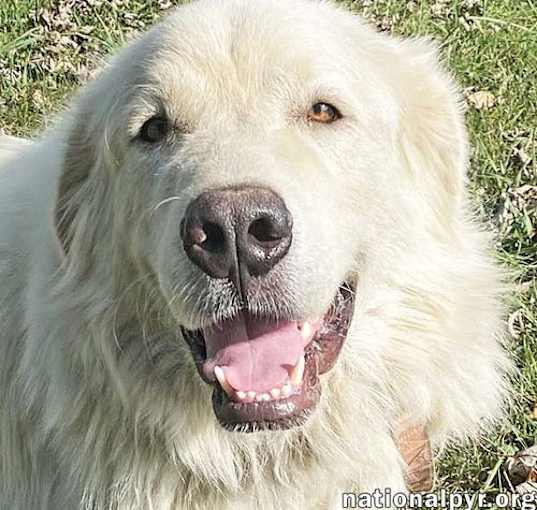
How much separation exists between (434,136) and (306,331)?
0.92 metres

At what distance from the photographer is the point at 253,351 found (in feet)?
9.95

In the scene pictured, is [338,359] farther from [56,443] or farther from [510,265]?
[510,265]

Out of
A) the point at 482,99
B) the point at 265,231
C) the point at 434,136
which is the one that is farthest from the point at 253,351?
the point at 482,99

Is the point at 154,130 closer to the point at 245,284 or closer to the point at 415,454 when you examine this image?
the point at 245,284

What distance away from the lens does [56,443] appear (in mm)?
3412

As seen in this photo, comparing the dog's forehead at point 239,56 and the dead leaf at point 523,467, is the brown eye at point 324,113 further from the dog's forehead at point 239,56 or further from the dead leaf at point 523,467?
the dead leaf at point 523,467

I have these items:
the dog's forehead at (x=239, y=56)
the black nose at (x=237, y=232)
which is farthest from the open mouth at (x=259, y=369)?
the dog's forehead at (x=239, y=56)

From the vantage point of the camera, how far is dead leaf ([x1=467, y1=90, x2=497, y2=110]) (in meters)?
5.91

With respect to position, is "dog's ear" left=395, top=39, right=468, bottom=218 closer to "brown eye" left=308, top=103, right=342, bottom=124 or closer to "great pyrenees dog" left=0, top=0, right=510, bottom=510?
"great pyrenees dog" left=0, top=0, right=510, bottom=510

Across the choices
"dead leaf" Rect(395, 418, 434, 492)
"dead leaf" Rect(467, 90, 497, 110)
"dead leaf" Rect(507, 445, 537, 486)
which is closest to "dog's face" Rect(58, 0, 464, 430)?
"dead leaf" Rect(395, 418, 434, 492)

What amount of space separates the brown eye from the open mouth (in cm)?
61

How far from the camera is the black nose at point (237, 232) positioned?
273 centimetres

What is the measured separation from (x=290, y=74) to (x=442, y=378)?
1133 millimetres

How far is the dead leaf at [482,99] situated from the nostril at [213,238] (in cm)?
344
